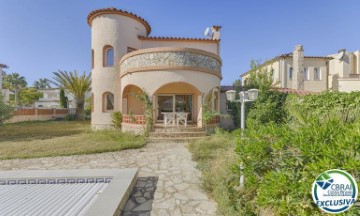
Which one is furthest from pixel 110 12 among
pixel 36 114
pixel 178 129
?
pixel 36 114

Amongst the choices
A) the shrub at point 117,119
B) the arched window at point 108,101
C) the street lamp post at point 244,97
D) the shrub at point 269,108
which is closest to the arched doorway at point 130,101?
the shrub at point 117,119

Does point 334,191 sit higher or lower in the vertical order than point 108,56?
lower

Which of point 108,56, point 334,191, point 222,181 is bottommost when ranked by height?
point 222,181

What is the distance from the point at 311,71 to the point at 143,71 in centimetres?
2165

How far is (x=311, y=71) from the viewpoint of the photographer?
21703 mm

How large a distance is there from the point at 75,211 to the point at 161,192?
1857 mm

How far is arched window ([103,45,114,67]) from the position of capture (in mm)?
13867

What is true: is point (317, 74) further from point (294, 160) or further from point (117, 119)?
point (294, 160)

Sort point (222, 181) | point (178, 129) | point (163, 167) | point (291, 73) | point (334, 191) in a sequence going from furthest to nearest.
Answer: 1. point (291, 73)
2. point (178, 129)
3. point (163, 167)
4. point (222, 181)
5. point (334, 191)

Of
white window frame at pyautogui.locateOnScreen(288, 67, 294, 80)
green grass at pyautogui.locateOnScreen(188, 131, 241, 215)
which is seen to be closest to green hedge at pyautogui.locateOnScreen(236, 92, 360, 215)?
green grass at pyautogui.locateOnScreen(188, 131, 241, 215)

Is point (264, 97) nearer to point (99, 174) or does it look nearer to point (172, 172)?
point (172, 172)

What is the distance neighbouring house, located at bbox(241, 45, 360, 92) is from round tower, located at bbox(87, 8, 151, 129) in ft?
46.1

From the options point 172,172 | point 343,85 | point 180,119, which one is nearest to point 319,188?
point 172,172

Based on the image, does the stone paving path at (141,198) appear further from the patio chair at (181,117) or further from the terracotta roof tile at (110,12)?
the terracotta roof tile at (110,12)
